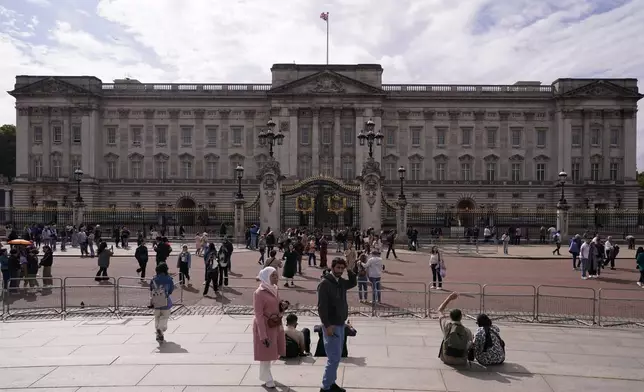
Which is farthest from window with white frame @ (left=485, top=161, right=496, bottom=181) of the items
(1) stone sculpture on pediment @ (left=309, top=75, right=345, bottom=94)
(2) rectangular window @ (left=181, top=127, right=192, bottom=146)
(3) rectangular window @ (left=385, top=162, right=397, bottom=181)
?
(2) rectangular window @ (left=181, top=127, right=192, bottom=146)

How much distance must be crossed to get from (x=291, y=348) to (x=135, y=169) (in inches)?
2250

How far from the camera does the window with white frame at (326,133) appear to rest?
59.7m

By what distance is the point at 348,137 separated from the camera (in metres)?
59.9

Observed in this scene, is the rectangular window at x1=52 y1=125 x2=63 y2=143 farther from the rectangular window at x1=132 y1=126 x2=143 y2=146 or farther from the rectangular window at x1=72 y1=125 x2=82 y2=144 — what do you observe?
the rectangular window at x1=132 y1=126 x2=143 y2=146

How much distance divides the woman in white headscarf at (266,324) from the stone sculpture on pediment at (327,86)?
52809mm

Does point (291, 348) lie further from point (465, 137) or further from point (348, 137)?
point (465, 137)

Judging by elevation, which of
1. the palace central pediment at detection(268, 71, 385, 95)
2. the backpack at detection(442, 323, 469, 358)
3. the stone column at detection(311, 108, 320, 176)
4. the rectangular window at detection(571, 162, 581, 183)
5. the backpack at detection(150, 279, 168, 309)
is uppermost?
the palace central pediment at detection(268, 71, 385, 95)

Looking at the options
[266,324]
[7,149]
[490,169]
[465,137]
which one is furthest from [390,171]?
[7,149]

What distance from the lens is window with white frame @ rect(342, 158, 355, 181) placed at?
196 ft

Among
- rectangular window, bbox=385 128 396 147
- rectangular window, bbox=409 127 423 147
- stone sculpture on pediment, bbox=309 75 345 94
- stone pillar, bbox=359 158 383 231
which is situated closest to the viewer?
stone pillar, bbox=359 158 383 231

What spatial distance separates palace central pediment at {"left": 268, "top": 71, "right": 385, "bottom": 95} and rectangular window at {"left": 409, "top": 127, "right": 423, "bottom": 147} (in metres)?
5.96

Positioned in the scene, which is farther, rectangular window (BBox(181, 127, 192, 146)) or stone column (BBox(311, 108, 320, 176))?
rectangular window (BBox(181, 127, 192, 146))

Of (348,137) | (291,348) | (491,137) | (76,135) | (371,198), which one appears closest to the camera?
(291,348)

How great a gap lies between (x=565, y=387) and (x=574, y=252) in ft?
56.6
